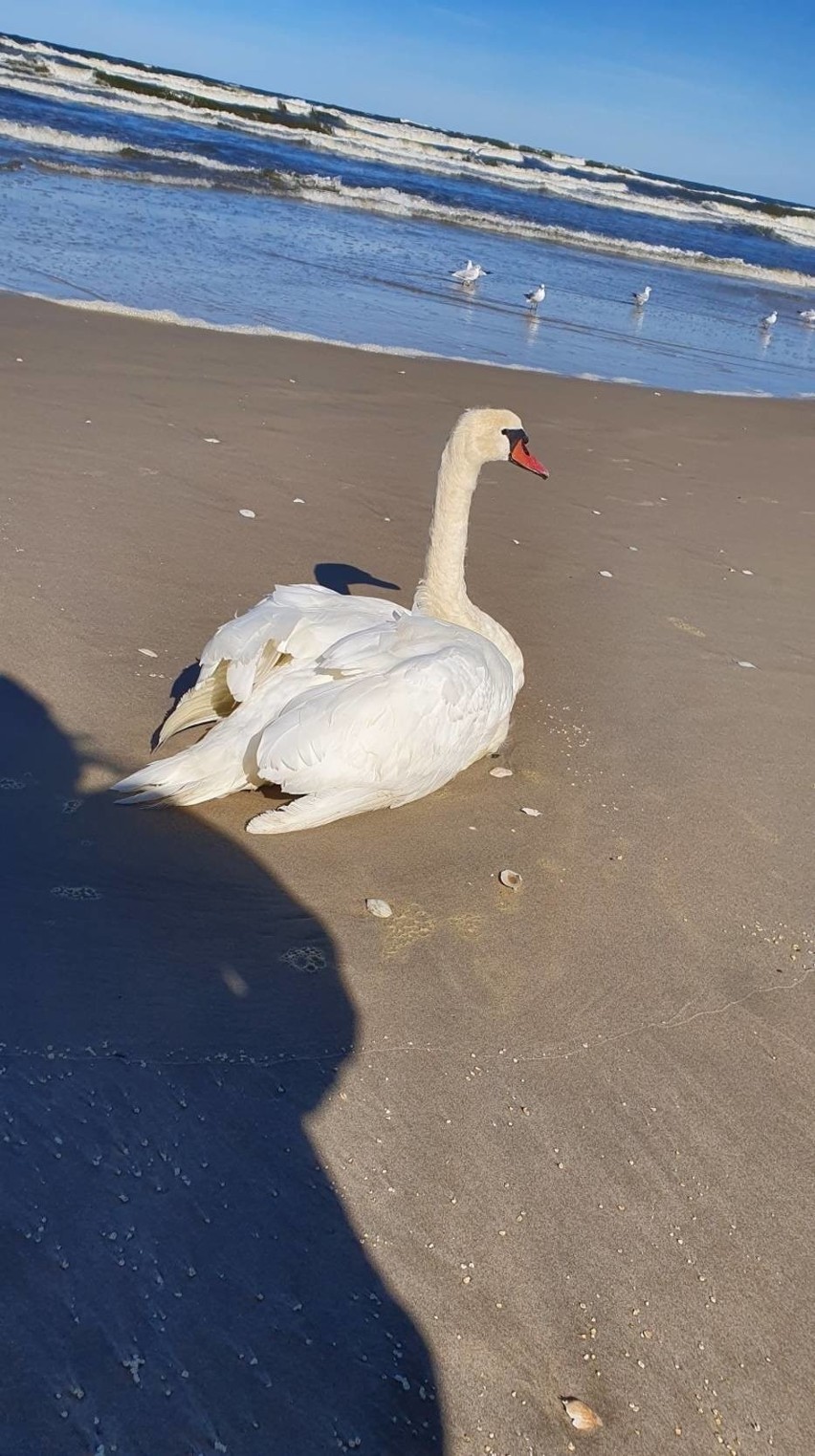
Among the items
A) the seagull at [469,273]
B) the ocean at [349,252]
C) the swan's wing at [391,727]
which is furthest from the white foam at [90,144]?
the swan's wing at [391,727]

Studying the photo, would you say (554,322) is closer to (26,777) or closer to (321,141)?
(26,777)

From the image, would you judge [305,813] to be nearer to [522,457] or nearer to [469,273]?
[522,457]

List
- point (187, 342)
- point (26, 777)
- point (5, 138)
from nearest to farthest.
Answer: point (26, 777)
point (187, 342)
point (5, 138)

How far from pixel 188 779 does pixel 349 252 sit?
16.8 m

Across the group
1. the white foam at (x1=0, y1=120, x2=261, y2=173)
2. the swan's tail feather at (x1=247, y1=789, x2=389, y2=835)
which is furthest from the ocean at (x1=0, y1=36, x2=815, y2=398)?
the swan's tail feather at (x1=247, y1=789, x2=389, y2=835)

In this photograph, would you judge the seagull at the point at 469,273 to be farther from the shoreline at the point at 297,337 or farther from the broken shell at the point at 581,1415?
the broken shell at the point at 581,1415

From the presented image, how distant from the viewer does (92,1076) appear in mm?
2863

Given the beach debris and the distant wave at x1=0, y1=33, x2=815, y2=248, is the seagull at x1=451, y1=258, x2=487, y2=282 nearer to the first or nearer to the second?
the distant wave at x1=0, y1=33, x2=815, y2=248

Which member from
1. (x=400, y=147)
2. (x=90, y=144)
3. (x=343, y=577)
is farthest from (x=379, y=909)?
(x=400, y=147)

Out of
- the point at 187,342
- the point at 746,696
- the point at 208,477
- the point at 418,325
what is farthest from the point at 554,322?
the point at 746,696

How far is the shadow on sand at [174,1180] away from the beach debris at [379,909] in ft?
0.65

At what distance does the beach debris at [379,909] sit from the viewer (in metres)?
3.72

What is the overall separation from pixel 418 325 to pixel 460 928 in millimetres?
11937

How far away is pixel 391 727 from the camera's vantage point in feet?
12.8
